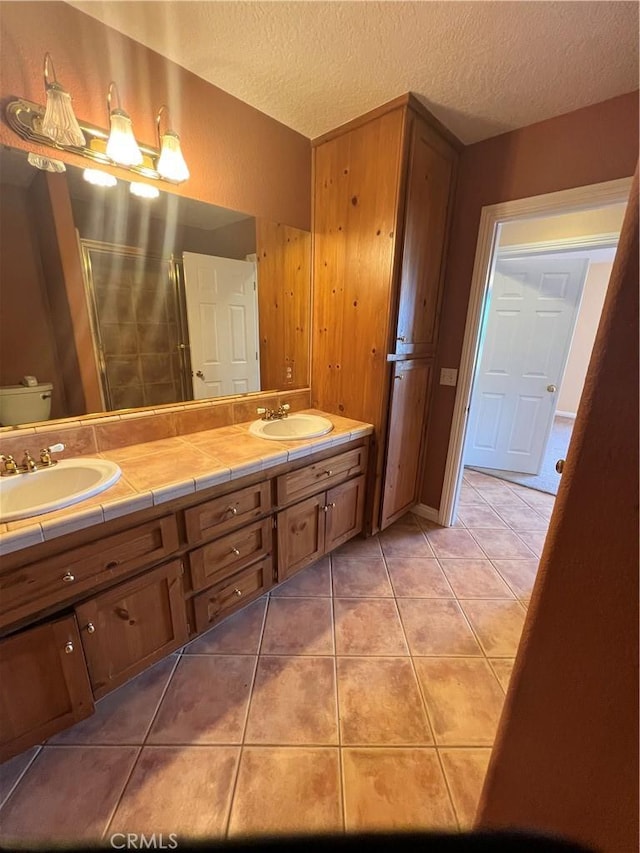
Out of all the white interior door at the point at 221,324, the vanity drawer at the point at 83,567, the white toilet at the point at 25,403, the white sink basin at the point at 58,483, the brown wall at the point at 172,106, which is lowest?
the vanity drawer at the point at 83,567

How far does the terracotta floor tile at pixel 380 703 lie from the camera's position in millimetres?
1236

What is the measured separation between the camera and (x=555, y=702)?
614 mm

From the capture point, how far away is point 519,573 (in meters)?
2.06

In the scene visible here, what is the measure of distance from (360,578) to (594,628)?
5.15 ft

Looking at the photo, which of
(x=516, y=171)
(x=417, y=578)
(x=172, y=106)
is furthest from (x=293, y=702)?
(x=516, y=171)

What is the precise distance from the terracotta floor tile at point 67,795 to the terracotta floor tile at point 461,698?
110 centimetres

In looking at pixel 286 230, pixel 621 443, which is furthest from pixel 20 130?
pixel 621 443

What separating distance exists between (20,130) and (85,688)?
1.92 m

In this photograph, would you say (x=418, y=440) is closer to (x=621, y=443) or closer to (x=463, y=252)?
(x=463, y=252)

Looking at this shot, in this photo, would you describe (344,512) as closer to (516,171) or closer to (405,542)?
(405,542)

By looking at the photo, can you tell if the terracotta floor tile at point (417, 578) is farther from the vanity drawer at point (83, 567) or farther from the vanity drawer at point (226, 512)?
the vanity drawer at point (83, 567)

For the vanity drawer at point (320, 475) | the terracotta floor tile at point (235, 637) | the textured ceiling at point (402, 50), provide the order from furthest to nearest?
1. the vanity drawer at point (320, 475)
2. the terracotta floor tile at point (235, 637)
3. the textured ceiling at point (402, 50)

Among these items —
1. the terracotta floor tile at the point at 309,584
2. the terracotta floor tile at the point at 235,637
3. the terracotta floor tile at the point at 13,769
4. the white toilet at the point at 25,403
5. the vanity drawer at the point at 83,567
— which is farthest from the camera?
the terracotta floor tile at the point at 309,584

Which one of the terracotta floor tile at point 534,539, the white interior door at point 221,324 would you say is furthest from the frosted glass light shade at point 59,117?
the terracotta floor tile at point 534,539
